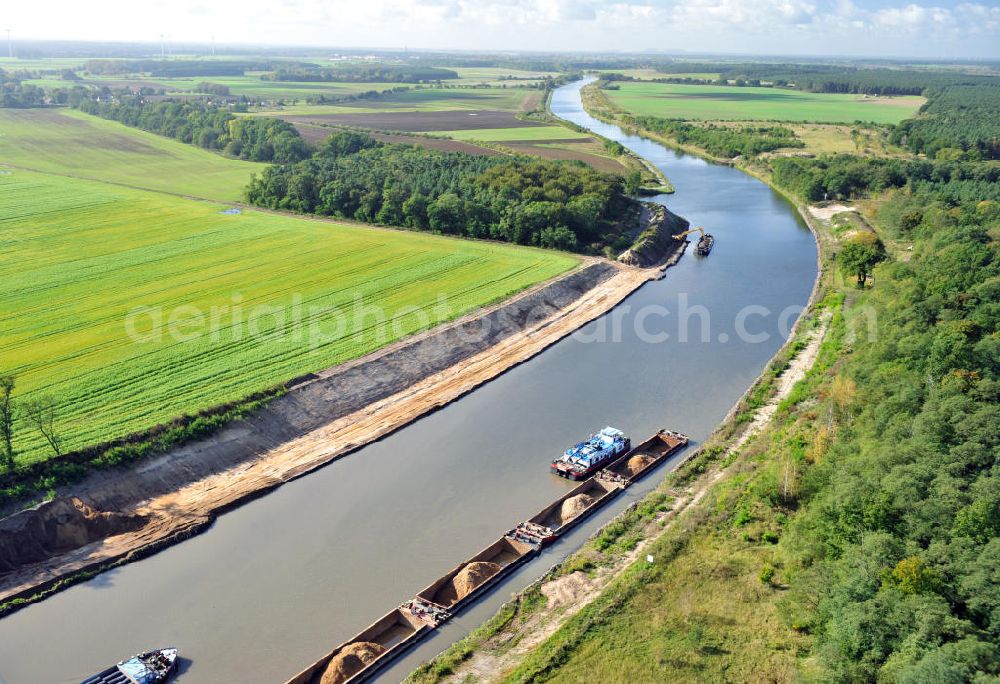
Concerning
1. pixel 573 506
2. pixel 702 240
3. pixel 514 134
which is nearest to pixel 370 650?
pixel 573 506

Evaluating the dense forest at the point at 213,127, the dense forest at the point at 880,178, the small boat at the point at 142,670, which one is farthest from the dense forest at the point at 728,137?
the small boat at the point at 142,670

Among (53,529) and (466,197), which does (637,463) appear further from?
(466,197)

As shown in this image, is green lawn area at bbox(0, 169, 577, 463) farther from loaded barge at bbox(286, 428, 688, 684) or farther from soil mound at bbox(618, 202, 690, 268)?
loaded barge at bbox(286, 428, 688, 684)

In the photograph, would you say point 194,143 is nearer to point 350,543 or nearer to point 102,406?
point 102,406

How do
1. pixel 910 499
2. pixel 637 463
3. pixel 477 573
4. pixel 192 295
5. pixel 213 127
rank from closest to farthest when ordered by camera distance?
1. pixel 910 499
2. pixel 477 573
3. pixel 637 463
4. pixel 192 295
5. pixel 213 127

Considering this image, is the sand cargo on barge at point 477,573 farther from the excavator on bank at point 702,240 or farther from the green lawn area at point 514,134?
the green lawn area at point 514,134
